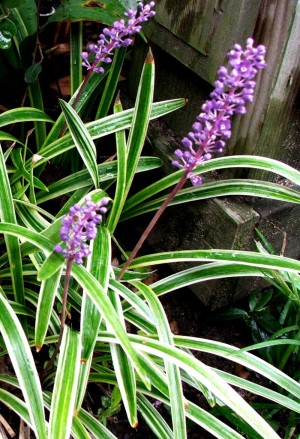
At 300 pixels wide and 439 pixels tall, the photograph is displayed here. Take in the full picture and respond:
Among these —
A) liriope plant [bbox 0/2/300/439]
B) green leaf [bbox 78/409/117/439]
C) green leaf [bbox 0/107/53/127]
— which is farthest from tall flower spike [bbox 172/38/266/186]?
green leaf [bbox 0/107/53/127]

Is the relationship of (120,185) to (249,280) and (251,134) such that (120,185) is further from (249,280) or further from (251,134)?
(249,280)

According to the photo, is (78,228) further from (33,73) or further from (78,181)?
(33,73)

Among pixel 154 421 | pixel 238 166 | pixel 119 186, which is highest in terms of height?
A: pixel 238 166

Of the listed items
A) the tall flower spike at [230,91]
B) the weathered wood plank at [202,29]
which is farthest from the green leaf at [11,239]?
the weathered wood plank at [202,29]

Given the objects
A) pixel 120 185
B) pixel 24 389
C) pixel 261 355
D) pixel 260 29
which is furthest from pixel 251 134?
pixel 24 389

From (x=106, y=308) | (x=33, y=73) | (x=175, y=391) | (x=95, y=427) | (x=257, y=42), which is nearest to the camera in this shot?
(x=106, y=308)

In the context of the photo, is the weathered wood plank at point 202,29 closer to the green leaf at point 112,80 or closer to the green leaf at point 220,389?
the green leaf at point 112,80

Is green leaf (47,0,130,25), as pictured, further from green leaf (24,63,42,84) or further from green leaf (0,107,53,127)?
green leaf (0,107,53,127)

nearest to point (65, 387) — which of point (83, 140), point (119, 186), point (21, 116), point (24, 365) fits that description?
point (24, 365)
